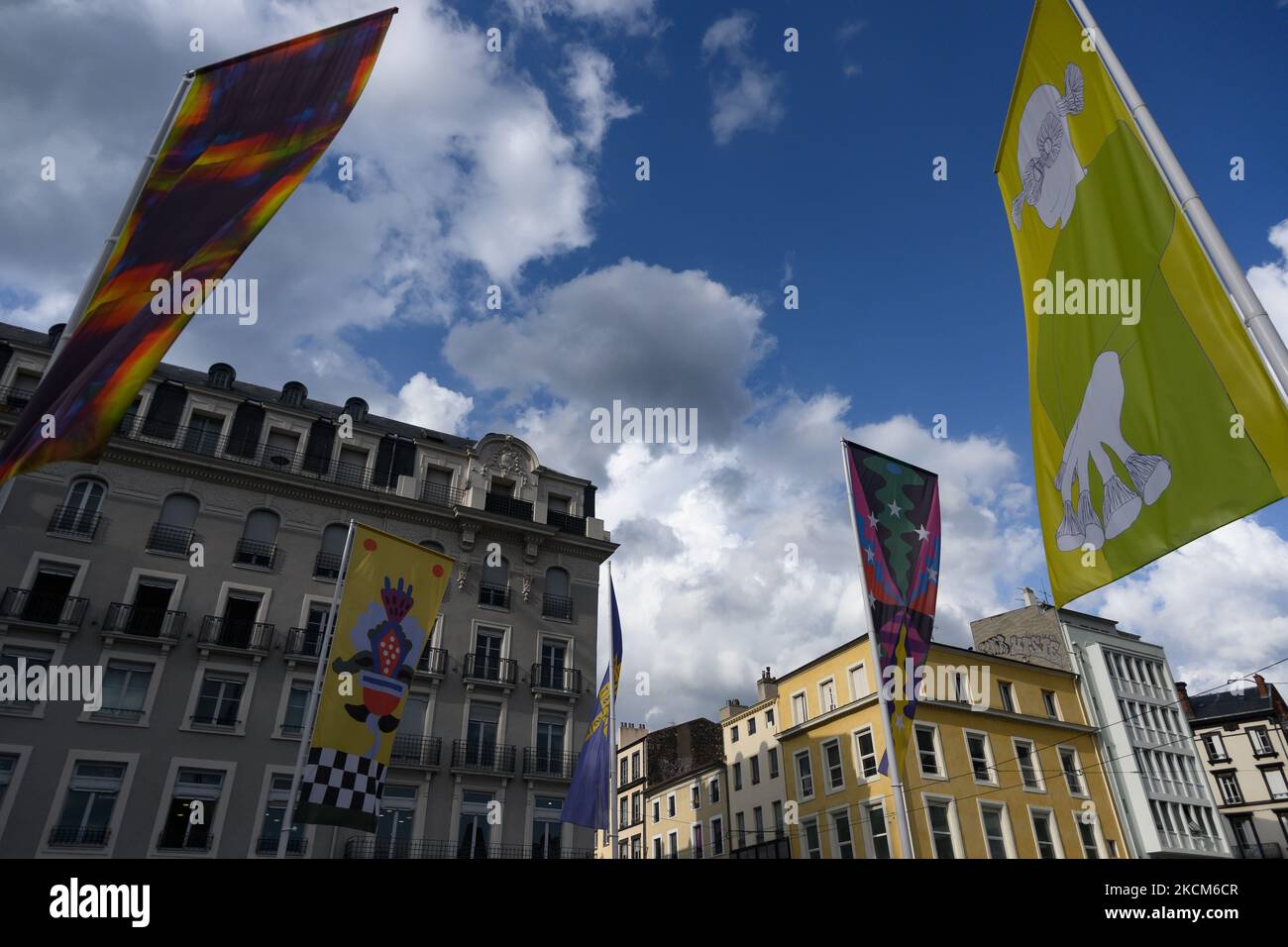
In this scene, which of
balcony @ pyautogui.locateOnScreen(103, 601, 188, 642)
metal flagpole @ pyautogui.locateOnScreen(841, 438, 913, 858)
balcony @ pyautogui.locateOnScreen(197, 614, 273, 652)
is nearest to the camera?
metal flagpole @ pyautogui.locateOnScreen(841, 438, 913, 858)

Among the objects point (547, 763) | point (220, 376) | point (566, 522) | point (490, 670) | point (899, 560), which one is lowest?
point (547, 763)

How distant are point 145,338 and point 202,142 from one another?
2642 mm

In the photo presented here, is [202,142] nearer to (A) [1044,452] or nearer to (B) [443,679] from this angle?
(A) [1044,452]

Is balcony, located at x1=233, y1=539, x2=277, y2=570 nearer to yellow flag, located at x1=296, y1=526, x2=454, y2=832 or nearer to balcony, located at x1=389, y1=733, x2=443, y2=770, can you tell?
balcony, located at x1=389, y1=733, x2=443, y2=770

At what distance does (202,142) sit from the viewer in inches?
355

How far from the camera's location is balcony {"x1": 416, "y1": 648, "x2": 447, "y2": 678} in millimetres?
31438

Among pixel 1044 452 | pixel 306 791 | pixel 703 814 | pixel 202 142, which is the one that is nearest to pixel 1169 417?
pixel 1044 452

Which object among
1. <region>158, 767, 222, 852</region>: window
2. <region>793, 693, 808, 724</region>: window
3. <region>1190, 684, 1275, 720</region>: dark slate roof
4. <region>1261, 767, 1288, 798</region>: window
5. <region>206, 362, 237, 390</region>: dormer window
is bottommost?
<region>158, 767, 222, 852</region>: window

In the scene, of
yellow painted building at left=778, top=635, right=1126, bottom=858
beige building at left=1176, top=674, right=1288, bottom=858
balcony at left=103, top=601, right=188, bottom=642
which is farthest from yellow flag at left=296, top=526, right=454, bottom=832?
beige building at left=1176, top=674, right=1288, bottom=858

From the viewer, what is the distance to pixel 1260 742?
60.7m

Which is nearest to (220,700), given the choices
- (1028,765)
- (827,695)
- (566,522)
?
(566,522)

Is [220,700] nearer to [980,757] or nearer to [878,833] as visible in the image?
[878,833]

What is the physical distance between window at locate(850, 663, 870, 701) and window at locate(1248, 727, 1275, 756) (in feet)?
133

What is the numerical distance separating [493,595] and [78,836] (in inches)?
635
